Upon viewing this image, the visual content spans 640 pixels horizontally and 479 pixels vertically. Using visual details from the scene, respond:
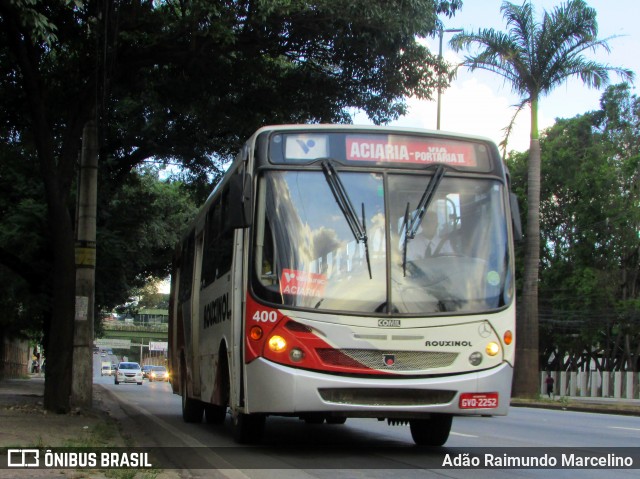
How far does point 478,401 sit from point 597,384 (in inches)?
1648

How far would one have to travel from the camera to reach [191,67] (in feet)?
49.0

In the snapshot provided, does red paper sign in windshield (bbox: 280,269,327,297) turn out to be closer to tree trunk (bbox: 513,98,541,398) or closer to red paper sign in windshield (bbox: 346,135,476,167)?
red paper sign in windshield (bbox: 346,135,476,167)

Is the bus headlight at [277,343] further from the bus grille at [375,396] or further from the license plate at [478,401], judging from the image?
the license plate at [478,401]

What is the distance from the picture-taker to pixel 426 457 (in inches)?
379

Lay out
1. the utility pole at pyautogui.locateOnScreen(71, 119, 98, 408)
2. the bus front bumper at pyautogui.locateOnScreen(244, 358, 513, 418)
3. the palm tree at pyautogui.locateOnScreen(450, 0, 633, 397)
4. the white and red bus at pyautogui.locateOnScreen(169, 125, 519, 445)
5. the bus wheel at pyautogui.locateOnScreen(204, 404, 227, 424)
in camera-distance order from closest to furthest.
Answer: the bus front bumper at pyautogui.locateOnScreen(244, 358, 513, 418) < the white and red bus at pyautogui.locateOnScreen(169, 125, 519, 445) < the bus wheel at pyautogui.locateOnScreen(204, 404, 227, 424) < the utility pole at pyautogui.locateOnScreen(71, 119, 98, 408) < the palm tree at pyautogui.locateOnScreen(450, 0, 633, 397)

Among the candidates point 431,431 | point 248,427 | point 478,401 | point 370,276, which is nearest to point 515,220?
point 370,276

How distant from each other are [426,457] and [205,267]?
455 cm

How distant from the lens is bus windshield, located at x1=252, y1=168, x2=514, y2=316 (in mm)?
8680

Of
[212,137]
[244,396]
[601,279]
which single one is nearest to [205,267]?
[244,396]

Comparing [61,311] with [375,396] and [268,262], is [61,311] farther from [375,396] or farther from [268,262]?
[375,396]

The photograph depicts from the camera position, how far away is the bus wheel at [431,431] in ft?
34.1

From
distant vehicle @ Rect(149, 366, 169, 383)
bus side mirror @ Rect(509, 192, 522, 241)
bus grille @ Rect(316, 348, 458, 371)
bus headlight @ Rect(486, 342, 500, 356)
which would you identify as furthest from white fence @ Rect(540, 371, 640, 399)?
bus grille @ Rect(316, 348, 458, 371)

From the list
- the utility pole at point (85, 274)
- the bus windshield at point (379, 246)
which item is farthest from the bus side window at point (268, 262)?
the utility pole at point (85, 274)

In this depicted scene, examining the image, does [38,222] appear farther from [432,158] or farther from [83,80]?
[432,158]
